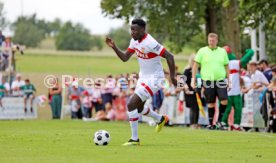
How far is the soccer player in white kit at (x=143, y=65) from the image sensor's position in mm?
16578

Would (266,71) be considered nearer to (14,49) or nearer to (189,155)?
(189,155)

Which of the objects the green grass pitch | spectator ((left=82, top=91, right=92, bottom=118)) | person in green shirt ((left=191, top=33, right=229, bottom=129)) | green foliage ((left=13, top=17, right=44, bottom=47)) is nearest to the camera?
the green grass pitch

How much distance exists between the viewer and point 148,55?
669 inches

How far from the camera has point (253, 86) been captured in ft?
85.0

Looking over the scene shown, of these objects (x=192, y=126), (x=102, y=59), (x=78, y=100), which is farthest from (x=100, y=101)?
(x=102, y=59)

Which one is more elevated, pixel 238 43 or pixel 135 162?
pixel 238 43

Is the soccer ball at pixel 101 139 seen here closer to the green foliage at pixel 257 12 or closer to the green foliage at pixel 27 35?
the green foliage at pixel 257 12

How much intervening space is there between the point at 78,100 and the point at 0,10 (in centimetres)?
8561

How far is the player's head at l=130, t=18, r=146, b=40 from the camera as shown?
16.5 meters

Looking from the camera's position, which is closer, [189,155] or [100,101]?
[189,155]

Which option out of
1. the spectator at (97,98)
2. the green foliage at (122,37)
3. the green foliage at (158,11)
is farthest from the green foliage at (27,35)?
the spectator at (97,98)

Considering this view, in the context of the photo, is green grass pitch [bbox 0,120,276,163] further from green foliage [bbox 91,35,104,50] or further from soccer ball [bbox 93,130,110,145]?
green foliage [bbox 91,35,104,50]

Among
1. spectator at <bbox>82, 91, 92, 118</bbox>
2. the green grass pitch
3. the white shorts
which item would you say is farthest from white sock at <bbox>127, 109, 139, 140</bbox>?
spectator at <bbox>82, 91, 92, 118</bbox>

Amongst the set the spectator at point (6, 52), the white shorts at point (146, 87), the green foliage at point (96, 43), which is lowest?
the white shorts at point (146, 87)
